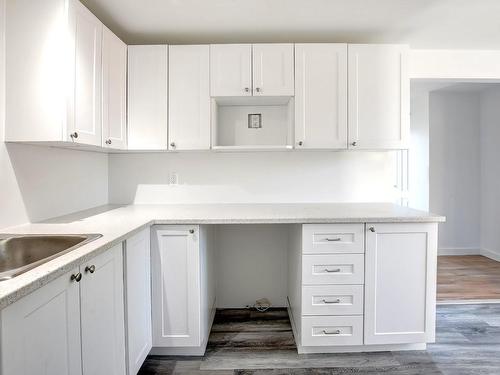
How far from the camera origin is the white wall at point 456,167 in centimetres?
449

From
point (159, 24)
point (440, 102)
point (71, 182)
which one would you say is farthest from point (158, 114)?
point (440, 102)

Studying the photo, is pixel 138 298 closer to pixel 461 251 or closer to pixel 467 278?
pixel 467 278

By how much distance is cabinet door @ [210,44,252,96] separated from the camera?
2377 mm

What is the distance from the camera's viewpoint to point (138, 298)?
1.81 meters

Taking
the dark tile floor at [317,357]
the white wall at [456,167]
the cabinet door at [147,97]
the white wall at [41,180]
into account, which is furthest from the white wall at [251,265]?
the white wall at [456,167]

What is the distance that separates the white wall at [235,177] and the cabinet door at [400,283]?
760 millimetres

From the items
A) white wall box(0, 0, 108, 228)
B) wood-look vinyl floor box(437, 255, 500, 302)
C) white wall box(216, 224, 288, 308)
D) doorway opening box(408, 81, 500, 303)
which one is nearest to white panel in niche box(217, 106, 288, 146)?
white wall box(216, 224, 288, 308)

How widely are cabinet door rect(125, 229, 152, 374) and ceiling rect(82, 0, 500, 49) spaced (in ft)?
4.82

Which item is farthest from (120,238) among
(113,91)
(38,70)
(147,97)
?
(147,97)

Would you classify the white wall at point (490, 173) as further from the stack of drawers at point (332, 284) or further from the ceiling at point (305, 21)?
the stack of drawers at point (332, 284)

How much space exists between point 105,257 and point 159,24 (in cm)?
172

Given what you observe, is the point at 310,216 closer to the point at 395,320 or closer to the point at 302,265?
the point at 302,265

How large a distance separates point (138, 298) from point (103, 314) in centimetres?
41

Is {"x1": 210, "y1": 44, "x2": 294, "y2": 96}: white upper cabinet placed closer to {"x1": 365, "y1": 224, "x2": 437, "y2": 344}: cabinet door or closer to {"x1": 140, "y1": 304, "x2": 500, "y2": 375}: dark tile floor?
{"x1": 365, "y1": 224, "x2": 437, "y2": 344}: cabinet door
